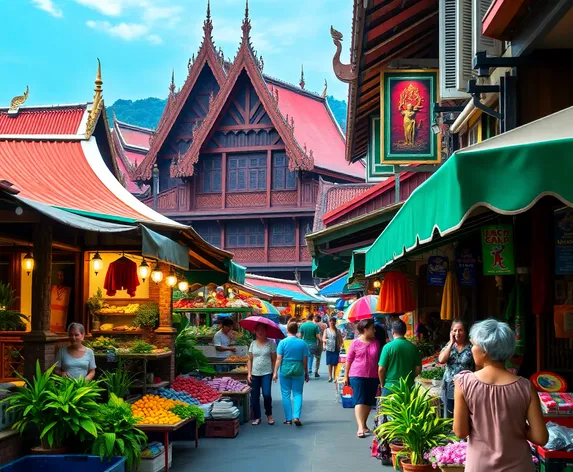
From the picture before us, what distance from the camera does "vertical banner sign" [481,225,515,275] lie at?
24.2ft

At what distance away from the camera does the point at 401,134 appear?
13.5 meters

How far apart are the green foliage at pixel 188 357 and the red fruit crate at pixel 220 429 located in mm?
2399

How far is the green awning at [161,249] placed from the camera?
32.3 feet

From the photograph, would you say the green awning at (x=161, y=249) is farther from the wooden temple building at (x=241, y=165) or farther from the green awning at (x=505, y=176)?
the wooden temple building at (x=241, y=165)

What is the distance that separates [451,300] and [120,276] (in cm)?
684

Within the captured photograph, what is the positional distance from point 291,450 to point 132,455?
3.08 meters

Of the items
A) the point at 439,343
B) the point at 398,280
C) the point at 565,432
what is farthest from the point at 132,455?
the point at 439,343

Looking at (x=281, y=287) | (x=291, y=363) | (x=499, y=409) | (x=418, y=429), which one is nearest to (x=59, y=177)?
(x=291, y=363)

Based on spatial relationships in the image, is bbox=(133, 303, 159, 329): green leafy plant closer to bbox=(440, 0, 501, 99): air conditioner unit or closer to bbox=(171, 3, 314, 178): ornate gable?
bbox=(440, 0, 501, 99): air conditioner unit

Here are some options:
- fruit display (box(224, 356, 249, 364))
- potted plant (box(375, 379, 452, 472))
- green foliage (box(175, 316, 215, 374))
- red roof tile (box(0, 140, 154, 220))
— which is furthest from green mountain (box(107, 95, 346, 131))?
potted plant (box(375, 379, 452, 472))

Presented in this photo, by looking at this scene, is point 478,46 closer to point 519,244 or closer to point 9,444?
point 519,244

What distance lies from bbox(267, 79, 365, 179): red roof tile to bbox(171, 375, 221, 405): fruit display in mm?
26852

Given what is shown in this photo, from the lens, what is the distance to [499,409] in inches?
186

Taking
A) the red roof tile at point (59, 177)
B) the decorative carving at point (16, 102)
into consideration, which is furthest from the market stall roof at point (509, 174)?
the decorative carving at point (16, 102)
